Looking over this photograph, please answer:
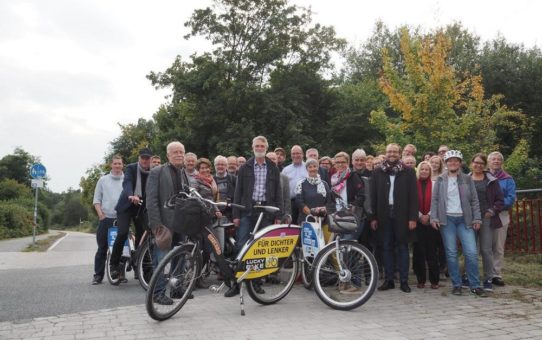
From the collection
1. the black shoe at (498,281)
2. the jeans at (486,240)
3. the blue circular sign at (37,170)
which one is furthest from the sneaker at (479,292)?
the blue circular sign at (37,170)

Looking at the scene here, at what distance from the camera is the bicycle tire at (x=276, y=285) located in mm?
5812

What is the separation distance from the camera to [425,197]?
23.2 feet

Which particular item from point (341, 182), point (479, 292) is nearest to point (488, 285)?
point (479, 292)

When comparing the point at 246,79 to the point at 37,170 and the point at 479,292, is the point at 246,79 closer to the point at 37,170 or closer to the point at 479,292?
the point at 37,170

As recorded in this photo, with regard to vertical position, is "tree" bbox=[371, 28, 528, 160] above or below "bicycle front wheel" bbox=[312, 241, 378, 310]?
above

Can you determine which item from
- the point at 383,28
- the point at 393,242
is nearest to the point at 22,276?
the point at 393,242

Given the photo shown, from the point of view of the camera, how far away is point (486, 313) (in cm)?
543

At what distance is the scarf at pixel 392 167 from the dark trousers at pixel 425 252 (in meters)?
0.96

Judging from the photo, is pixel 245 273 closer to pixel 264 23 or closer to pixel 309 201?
pixel 309 201

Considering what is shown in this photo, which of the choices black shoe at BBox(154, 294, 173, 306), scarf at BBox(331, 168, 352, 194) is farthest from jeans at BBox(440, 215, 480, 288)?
black shoe at BBox(154, 294, 173, 306)

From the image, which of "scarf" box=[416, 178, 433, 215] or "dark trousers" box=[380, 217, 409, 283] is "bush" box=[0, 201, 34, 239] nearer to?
"dark trousers" box=[380, 217, 409, 283]

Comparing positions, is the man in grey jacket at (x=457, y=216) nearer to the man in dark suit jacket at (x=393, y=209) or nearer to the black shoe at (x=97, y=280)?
the man in dark suit jacket at (x=393, y=209)

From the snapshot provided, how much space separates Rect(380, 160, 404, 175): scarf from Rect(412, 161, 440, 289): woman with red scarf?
465 mm

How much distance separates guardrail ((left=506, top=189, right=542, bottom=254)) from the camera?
8.83 meters
